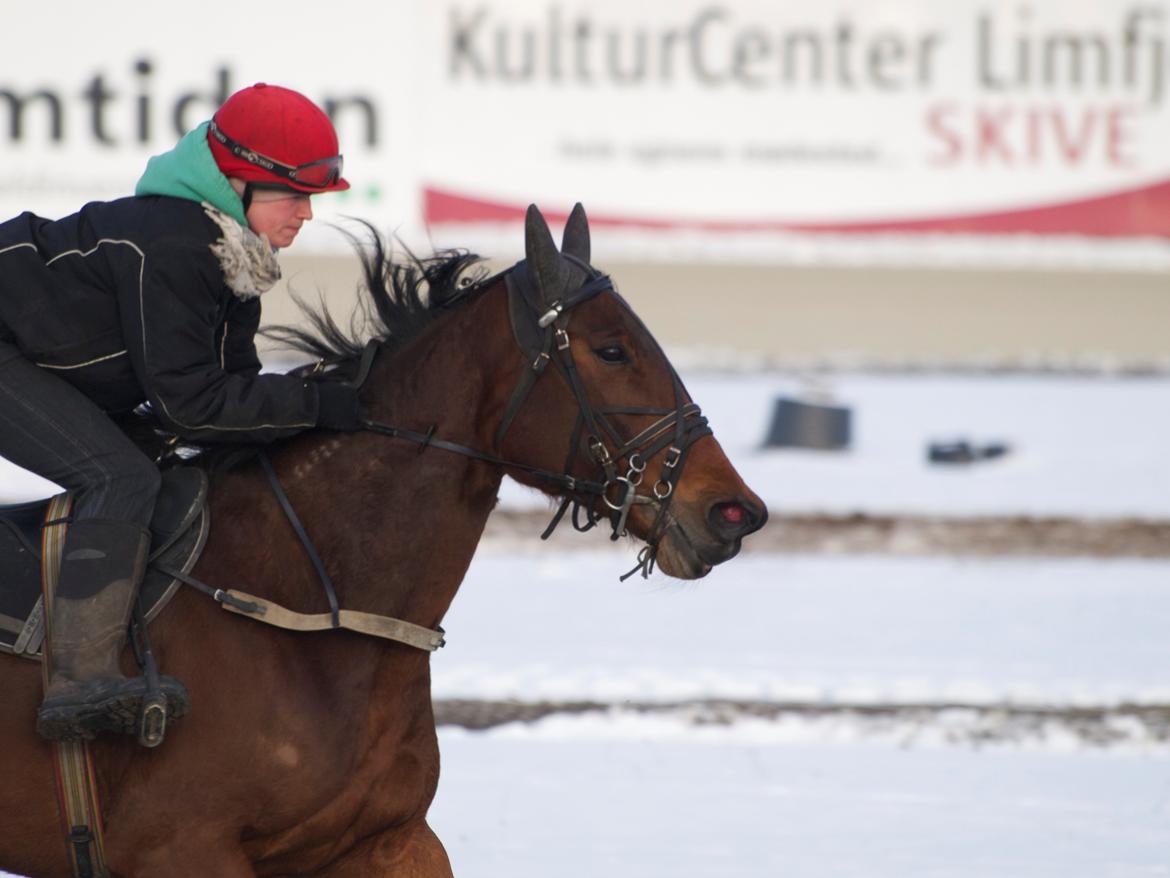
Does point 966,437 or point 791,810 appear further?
point 966,437

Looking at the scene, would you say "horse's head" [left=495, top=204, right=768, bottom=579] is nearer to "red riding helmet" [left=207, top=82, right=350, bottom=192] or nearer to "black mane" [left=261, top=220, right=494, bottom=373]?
"black mane" [left=261, top=220, right=494, bottom=373]

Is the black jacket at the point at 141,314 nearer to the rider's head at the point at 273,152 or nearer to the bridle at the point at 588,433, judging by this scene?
the rider's head at the point at 273,152

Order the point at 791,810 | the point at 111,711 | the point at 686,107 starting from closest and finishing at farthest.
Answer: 1. the point at 111,711
2. the point at 791,810
3. the point at 686,107

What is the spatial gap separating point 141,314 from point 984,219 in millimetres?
12858

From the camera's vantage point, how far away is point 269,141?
3545mm

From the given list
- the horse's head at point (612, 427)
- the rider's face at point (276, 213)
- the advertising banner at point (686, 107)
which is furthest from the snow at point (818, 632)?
the advertising banner at point (686, 107)

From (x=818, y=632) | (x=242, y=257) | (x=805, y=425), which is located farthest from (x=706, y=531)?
(x=805, y=425)

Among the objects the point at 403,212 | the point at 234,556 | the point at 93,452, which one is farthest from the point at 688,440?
the point at 403,212

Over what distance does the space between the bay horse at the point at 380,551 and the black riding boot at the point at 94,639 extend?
0.10 metres

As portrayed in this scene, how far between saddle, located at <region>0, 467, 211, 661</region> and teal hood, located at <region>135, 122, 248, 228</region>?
57 cm

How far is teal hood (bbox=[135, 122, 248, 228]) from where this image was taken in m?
3.54

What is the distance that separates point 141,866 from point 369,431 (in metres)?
1.00

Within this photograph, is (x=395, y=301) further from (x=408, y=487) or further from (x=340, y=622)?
(x=340, y=622)

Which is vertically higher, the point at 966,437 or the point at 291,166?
the point at 291,166
